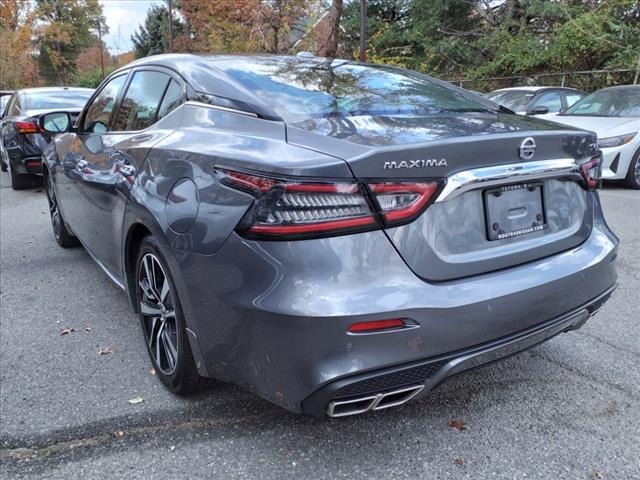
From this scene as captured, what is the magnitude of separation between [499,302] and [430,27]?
71.7 ft

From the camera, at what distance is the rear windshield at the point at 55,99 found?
8391 mm

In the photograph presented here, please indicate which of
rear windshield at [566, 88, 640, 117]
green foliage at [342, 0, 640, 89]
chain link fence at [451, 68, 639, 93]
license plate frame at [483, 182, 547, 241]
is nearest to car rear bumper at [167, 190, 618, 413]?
license plate frame at [483, 182, 547, 241]

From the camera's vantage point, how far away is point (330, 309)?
175 cm

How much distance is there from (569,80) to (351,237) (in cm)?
1770

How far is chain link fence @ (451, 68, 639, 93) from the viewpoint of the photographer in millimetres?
15281

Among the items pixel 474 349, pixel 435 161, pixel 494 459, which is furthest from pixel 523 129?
pixel 494 459

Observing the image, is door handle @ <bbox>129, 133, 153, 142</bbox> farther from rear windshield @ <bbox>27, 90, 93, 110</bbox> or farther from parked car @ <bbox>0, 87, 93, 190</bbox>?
rear windshield @ <bbox>27, 90, 93, 110</bbox>

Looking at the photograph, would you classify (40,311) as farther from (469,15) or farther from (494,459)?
(469,15)

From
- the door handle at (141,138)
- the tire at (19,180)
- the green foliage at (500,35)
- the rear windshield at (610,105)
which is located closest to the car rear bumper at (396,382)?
the door handle at (141,138)

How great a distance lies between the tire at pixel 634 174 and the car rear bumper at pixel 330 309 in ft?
20.7

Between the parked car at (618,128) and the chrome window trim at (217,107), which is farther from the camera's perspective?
the parked car at (618,128)

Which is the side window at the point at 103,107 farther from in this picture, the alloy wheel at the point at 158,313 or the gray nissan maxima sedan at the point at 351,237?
the alloy wheel at the point at 158,313

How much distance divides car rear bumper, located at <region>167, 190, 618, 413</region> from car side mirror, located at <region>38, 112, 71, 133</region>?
9.92ft

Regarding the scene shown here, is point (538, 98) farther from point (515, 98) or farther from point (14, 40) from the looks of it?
point (14, 40)
